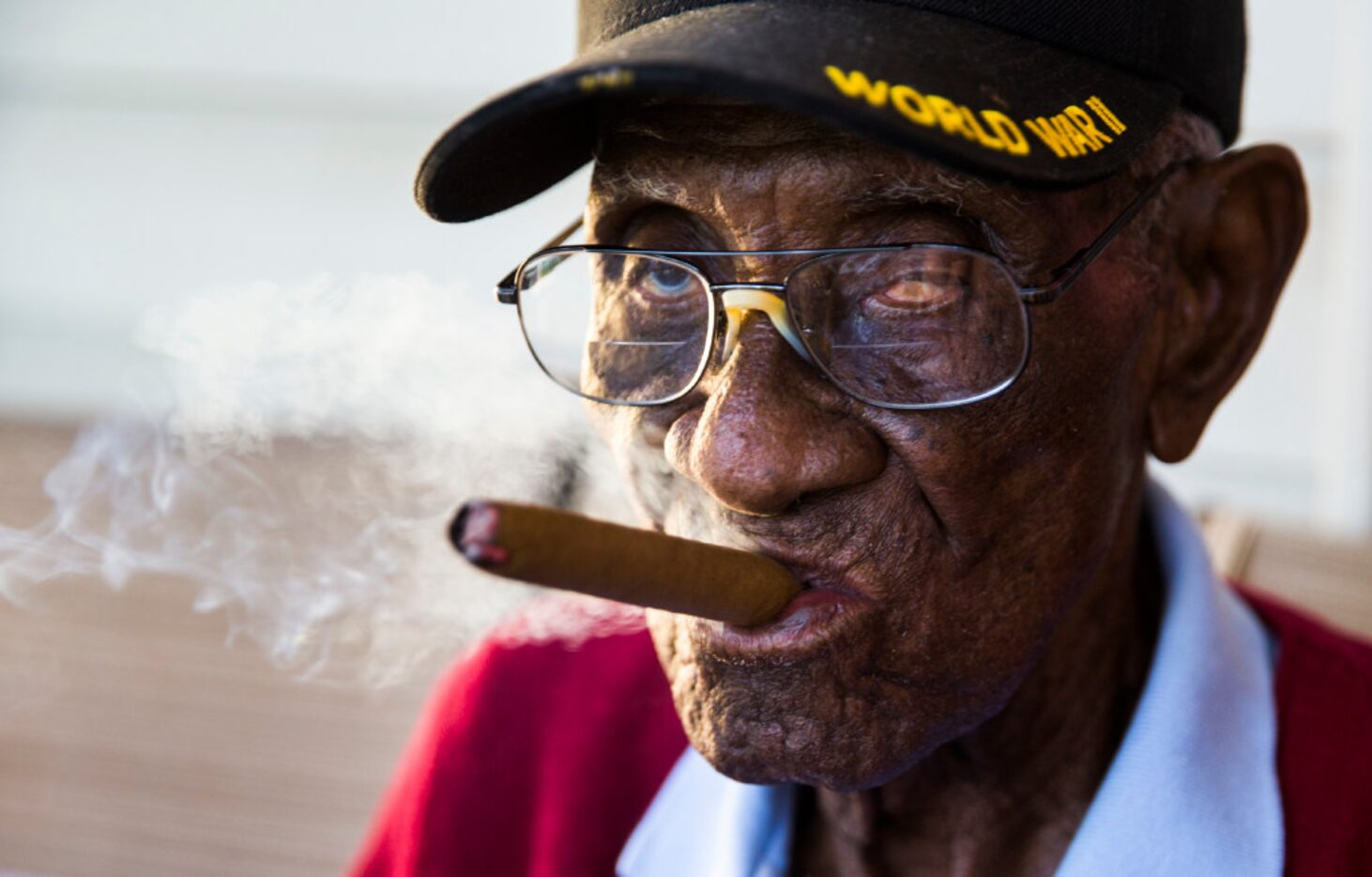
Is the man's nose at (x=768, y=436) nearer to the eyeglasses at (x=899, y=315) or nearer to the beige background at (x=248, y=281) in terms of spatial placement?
the eyeglasses at (x=899, y=315)

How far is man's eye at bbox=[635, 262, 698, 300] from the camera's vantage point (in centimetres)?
156

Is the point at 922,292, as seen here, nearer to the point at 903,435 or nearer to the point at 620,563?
the point at 903,435

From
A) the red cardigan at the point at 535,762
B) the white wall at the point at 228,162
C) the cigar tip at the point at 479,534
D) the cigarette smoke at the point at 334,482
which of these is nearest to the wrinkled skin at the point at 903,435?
the cigar tip at the point at 479,534

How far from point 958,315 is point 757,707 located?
0.48 meters

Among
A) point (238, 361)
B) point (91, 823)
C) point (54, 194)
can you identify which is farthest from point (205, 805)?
point (54, 194)

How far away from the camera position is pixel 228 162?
4086mm

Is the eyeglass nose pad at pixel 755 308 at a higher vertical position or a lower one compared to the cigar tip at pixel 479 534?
lower

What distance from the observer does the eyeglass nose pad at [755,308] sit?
142 centimetres

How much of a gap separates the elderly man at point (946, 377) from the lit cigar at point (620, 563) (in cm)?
6

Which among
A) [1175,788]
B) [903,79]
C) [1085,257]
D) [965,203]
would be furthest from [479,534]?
[1175,788]

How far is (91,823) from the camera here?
2832mm

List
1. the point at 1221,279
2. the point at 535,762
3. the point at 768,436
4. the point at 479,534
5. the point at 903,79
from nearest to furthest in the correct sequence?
the point at 479,534, the point at 903,79, the point at 768,436, the point at 1221,279, the point at 535,762

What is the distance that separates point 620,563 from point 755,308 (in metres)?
0.42

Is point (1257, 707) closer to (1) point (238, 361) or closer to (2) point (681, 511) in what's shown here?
(2) point (681, 511)
